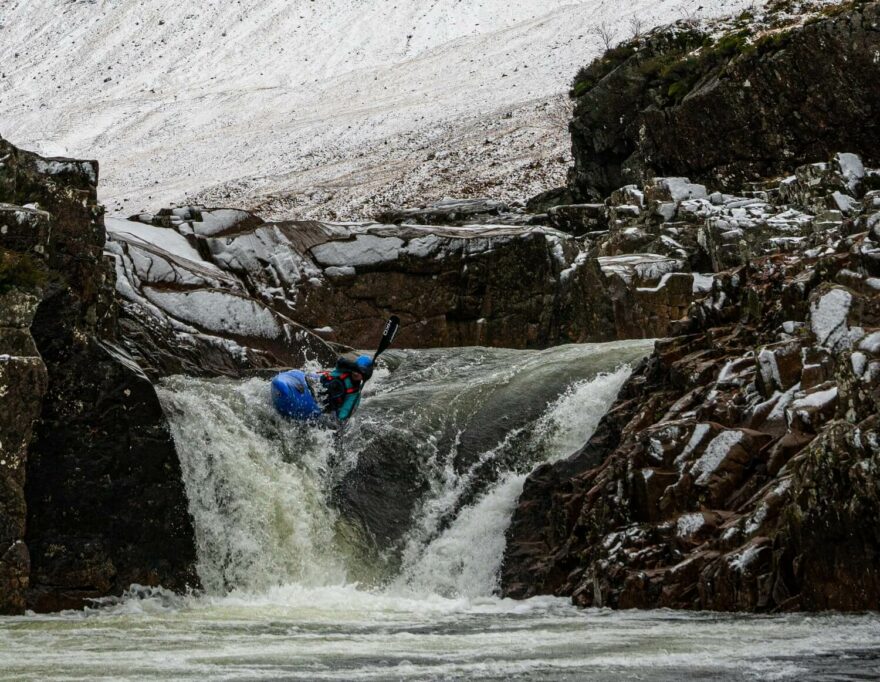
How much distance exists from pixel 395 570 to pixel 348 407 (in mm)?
2808

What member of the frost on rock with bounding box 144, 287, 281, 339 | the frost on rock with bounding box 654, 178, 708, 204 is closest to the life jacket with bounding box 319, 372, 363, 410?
the frost on rock with bounding box 144, 287, 281, 339

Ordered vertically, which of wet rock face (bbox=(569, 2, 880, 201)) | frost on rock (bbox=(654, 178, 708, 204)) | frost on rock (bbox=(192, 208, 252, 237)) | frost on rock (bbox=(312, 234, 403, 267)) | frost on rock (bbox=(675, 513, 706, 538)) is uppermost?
wet rock face (bbox=(569, 2, 880, 201))

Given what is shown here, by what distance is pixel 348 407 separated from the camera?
60.3ft

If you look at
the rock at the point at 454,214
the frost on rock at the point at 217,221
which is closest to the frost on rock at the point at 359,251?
the frost on rock at the point at 217,221

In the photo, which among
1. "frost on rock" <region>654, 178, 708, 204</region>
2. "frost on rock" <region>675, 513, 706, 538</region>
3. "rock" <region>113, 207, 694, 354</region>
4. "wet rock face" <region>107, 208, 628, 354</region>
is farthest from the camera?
"frost on rock" <region>654, 178, 708, 204</region>

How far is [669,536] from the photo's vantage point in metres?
13.9

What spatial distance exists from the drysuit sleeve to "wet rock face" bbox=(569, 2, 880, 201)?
1977 centimetres

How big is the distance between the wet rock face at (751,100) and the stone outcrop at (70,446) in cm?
2268

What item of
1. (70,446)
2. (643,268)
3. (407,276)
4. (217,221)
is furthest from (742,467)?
(217,221)

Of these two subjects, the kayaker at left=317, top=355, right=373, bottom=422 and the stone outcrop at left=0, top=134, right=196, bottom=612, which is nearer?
the stone outcrop at left=0, top=134, right=196, bottom=612

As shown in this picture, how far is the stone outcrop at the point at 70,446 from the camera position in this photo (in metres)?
14.5

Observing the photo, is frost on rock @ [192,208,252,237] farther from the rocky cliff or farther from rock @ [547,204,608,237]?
the rocky cliff

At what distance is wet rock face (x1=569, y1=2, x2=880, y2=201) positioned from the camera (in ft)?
105

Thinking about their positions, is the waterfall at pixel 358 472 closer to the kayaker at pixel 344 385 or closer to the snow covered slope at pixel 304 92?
the kayaker at pixel 344 385
